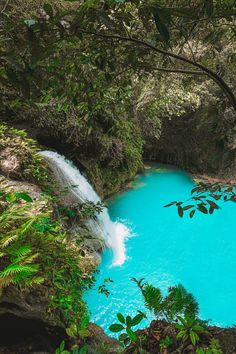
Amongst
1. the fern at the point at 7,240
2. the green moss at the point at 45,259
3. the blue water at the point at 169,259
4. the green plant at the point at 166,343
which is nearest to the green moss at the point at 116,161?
the blue water at the point at 169,259

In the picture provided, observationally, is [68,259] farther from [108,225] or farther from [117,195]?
[117,195]

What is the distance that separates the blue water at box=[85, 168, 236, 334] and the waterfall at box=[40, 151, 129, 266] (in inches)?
6.9

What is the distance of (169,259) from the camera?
5602mm

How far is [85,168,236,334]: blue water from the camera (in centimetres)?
440

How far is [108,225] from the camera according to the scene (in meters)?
6.57

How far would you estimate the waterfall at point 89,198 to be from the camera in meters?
5.67

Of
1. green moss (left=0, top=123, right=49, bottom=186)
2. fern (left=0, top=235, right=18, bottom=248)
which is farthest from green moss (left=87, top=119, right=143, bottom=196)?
fern (left=0, top=235, right=18, bottom=248)

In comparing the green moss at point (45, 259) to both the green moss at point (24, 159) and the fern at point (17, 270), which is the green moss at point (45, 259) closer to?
the fern at point (17, 270)

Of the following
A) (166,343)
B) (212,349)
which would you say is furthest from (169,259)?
(212,349)

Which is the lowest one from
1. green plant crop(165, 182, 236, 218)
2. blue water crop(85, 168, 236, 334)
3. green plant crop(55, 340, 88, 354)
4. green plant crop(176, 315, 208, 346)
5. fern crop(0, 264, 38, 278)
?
blue water crop(85, 168, 236, 334)

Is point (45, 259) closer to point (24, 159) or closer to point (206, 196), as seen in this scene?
→ point (206, 196)

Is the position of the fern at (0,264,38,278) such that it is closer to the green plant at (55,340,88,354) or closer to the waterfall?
the green plant at (55,340,88,354)

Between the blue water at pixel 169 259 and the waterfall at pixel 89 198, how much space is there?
0.18 m

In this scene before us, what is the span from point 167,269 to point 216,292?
34.7 inches
